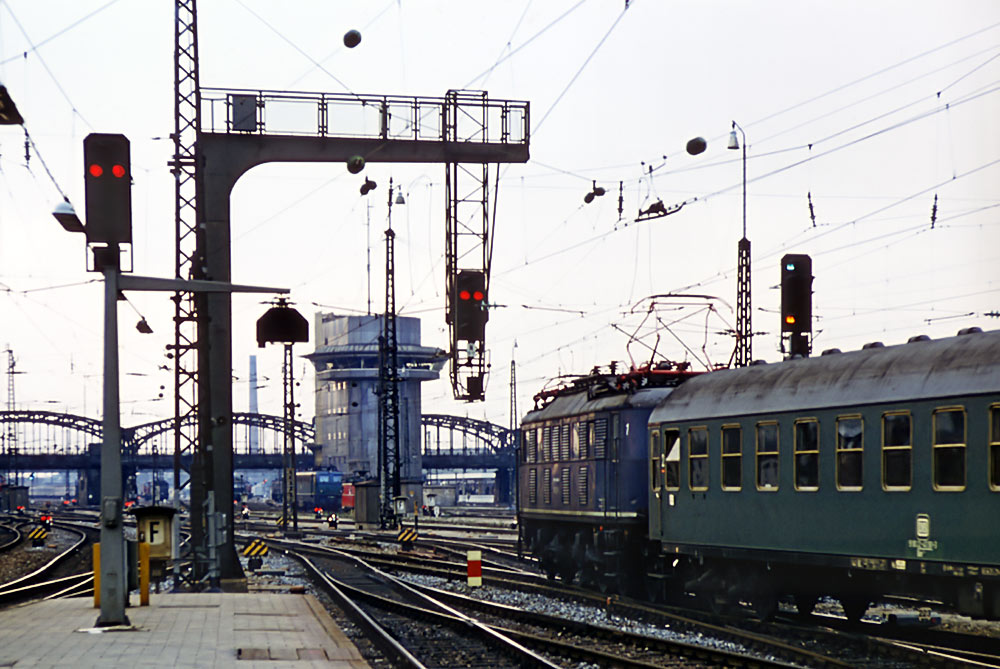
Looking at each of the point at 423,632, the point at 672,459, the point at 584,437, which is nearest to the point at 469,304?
the point at 584,437

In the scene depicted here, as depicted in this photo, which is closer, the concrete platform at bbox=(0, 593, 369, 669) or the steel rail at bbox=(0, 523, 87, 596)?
the concrete platform at bbox=(0, 593, 369, 669)

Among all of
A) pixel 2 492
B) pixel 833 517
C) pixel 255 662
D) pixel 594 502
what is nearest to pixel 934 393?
pixel 833 517

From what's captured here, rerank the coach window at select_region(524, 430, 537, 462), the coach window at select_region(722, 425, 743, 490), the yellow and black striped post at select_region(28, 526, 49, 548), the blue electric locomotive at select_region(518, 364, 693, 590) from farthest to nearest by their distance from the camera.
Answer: the yellow and black striped post at select_region(28, 526, 49, 548), the coach window at select_region(524, 430, 537, 462), the blue electric locomotive at select_region(518, 364, 693, 590), the coach window at select_region(722, 425, 743, 490)

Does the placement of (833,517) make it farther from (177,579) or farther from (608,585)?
(177,579)

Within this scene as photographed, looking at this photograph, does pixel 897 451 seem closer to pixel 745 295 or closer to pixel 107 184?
pixel 107 184

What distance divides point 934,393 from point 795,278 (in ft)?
41.3

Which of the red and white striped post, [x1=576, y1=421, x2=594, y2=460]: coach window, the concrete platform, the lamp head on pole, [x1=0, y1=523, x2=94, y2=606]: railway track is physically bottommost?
[x1=0, y1=523, x2=94, y2=606]: railway track

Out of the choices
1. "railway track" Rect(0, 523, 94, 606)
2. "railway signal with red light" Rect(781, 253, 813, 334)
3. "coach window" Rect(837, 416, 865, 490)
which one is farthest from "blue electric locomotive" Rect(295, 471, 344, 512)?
"coach window" Rect(837, 416, 865, 490)

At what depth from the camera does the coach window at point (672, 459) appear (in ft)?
73.3

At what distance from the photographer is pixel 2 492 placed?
119m

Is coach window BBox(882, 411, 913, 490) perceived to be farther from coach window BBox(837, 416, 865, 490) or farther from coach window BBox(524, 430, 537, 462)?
coach window BBox(524, 430, 537, 462)

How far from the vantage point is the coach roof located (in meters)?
15.8

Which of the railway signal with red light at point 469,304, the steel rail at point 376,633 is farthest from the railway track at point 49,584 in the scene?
the railway signal with red light at point 469,304

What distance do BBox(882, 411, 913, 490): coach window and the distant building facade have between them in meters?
135
